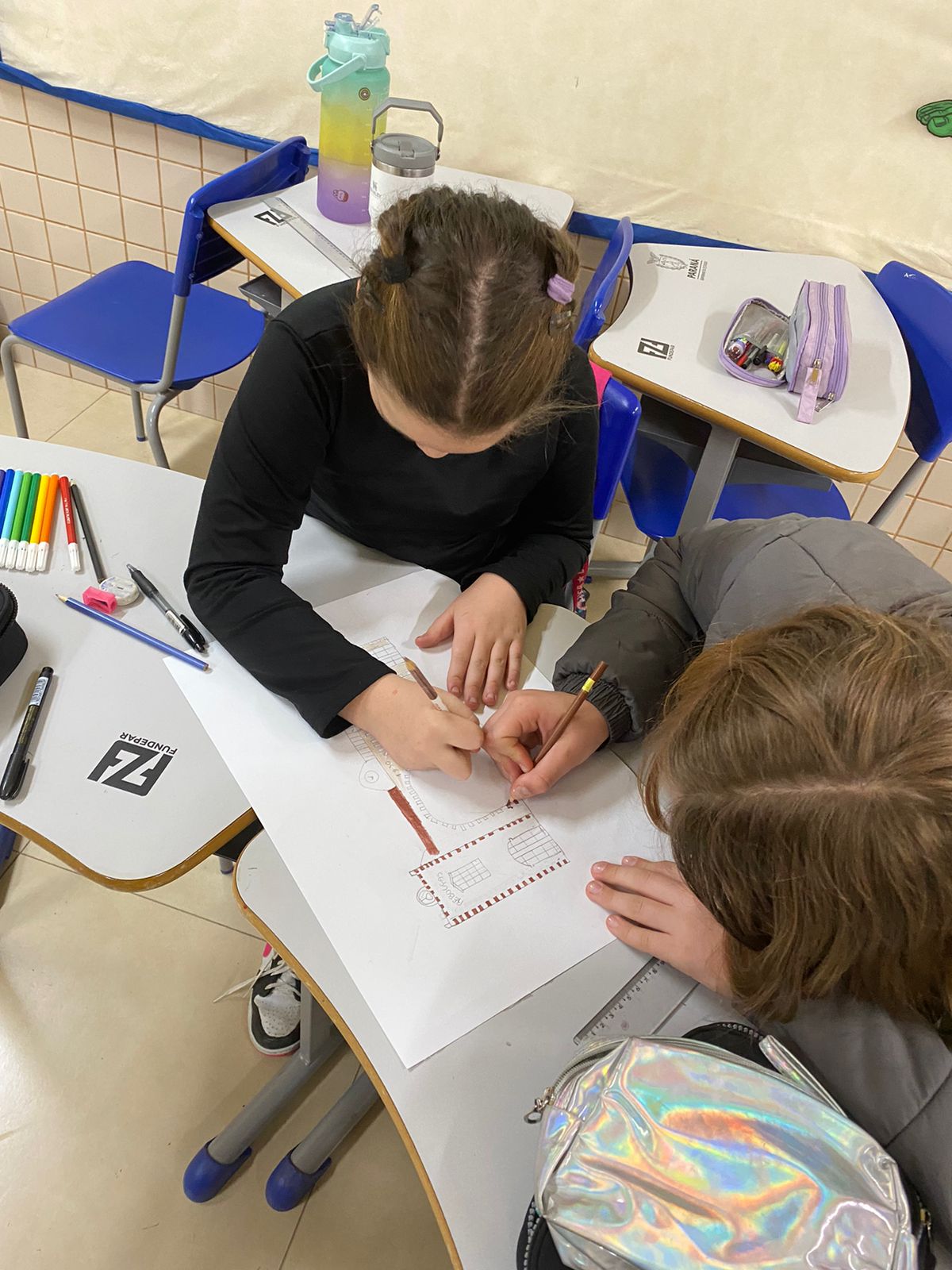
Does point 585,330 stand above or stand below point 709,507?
above

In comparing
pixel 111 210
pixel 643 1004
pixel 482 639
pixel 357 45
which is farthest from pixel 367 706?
pixel 111 210

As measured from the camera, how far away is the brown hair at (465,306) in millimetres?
731

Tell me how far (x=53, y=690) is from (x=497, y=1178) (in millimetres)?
561

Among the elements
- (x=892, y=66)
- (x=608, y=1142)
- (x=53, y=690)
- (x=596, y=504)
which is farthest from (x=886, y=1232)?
(x=892, y=66)

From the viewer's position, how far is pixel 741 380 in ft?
4.75

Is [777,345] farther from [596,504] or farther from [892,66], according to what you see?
[892,66]

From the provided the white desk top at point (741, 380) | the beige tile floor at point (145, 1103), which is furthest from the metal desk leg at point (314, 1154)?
the white desk top at point (741, 380)

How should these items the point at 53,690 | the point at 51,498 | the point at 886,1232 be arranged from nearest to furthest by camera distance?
the point at 886,1232 → the point at 53,690 → the point at 51,498

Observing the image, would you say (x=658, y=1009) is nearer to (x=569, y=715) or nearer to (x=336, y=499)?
(x=569, y=715)

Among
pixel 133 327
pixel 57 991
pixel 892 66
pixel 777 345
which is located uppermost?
pixel 892 66

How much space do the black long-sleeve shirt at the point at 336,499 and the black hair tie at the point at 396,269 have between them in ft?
0.48

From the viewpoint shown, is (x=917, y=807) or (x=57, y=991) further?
(x=57, y=991)

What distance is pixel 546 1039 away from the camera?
0.63 metres

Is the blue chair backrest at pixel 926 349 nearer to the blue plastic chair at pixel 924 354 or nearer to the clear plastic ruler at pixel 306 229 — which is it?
the blue plastic chair at pixel 924 354
